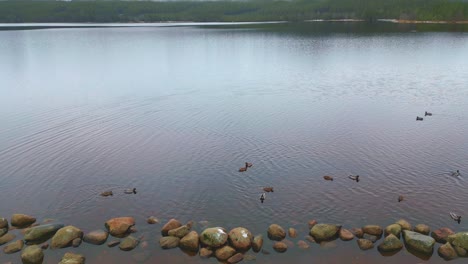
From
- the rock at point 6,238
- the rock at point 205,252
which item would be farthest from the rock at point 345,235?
the rock at point 6,238

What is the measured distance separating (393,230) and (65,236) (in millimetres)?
14975

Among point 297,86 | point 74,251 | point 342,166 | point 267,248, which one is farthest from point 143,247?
point 297,86

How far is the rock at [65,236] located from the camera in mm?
17266

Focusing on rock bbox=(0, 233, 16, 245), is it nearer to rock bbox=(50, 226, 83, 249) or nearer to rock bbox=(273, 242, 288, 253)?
rock bbox=(50, 226, 83, 249)

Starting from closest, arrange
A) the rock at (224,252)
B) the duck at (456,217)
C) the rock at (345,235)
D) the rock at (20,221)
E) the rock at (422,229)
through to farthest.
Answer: the rock at (224,252) → the rock at (345,235) → the rock at (422,229) → the duck at (456,217) → the rock at (20,221)

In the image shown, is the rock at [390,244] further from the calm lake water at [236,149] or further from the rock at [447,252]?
the rock at [447,252]

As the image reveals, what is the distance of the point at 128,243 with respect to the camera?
17.3 meters

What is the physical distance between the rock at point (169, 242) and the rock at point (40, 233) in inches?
209

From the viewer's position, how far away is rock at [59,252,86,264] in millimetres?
15844

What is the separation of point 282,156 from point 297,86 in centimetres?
2354

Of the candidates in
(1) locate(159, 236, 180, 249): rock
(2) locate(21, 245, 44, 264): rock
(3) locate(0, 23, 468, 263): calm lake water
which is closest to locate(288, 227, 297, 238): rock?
(3) locate(0, 23, 468, 263): calm lake water

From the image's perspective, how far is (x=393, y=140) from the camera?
1164 inches

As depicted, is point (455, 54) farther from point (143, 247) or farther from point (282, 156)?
point (143, 247)

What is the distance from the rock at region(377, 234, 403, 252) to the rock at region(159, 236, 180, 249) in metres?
9.00
